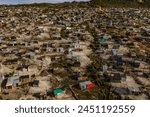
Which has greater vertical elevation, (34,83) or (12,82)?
(12,82)

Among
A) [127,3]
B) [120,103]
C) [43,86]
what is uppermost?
[127,3]

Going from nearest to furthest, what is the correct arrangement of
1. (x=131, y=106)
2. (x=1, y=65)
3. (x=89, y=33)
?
(x=131, y=106) → (x=1, y=65) → (x=89, y=33)

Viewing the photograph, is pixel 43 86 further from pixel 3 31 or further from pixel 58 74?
pixel 3 31

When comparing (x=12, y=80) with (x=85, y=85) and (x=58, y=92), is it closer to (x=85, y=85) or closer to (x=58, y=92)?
(x=58, y=92)

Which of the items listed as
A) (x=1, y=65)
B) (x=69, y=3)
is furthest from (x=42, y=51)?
(x=69, y=3)

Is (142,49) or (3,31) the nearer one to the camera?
(142,49)

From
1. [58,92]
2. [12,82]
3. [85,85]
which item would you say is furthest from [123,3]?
[58,92]

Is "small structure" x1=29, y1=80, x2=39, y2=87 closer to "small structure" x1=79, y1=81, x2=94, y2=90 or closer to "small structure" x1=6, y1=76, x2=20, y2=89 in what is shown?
"small structure" x1=6, y1=76, x2=20, y2=89

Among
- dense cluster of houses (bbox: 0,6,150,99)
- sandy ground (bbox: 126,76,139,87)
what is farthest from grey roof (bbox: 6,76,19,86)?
sandy ground (bbox: 126,76,139,87)

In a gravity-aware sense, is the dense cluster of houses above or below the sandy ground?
above
